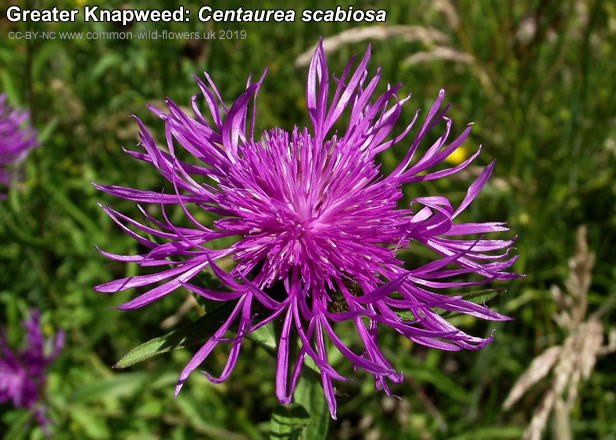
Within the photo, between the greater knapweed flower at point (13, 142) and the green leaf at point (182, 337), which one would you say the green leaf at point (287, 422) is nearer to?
the green leaf at point (182, 337)

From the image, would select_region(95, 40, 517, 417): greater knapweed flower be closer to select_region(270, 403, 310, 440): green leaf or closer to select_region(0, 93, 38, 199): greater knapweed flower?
select_region(270, 403, 310, 440): green leaf

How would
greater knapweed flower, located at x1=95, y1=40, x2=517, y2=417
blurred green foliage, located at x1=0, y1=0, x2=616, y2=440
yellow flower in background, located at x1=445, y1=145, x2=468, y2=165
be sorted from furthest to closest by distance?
1. yellow flower in background, located at x1=445, y1=145, x2=468, y2=165
2. blurred green foliage, located at x1=0, y1=0, x2=616, y2=440
3. greater knapweed flower, located at x1=95, y1=40, x2=517, y2=417

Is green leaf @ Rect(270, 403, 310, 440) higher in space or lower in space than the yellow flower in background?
lower

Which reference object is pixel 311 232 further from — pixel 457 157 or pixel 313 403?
pixel 457 157

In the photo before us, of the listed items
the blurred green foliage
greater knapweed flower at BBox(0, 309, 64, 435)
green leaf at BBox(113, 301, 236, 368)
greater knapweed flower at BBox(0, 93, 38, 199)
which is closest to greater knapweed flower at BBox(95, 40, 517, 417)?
green leaf at BBox(113, 301, 236, 368)

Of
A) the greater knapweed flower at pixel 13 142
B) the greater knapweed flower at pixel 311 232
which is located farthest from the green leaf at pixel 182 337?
the greater knapweed flower at pixel 13 142

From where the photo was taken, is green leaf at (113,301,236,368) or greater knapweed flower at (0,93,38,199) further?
greater knapweed flower at (0,93,38,199)
